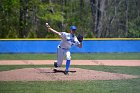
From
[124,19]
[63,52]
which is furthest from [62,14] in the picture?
[63,52]

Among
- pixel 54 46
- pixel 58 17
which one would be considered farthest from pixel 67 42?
pixel 58 17

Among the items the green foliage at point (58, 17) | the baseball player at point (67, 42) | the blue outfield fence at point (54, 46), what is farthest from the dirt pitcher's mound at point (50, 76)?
the green foliage at point (58, 17)

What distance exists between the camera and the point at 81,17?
51.8 metres

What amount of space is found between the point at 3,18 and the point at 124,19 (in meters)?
20.8

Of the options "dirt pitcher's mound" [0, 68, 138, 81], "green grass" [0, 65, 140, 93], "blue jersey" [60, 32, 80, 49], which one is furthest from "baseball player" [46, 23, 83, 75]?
A: "green grass" [0, 65, 140, 93]

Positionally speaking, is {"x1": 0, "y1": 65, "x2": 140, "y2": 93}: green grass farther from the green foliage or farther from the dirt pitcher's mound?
the green foliage

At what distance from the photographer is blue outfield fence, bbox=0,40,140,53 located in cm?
2919

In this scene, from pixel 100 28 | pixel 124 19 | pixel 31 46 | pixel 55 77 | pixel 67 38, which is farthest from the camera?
pixel 124 19

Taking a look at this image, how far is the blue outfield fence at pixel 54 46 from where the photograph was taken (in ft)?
95.8

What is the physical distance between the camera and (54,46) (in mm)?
29656

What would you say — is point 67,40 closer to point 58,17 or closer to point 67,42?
point 67,42

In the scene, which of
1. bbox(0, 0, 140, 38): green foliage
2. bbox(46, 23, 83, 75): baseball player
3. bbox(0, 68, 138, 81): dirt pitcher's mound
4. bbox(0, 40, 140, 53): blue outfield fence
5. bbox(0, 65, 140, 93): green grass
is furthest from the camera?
bbox(0, 0, 140, 38): green foliage

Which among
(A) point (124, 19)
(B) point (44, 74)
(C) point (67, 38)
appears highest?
(C) point (67, 38)

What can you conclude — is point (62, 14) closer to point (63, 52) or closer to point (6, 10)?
point (6, 10)
